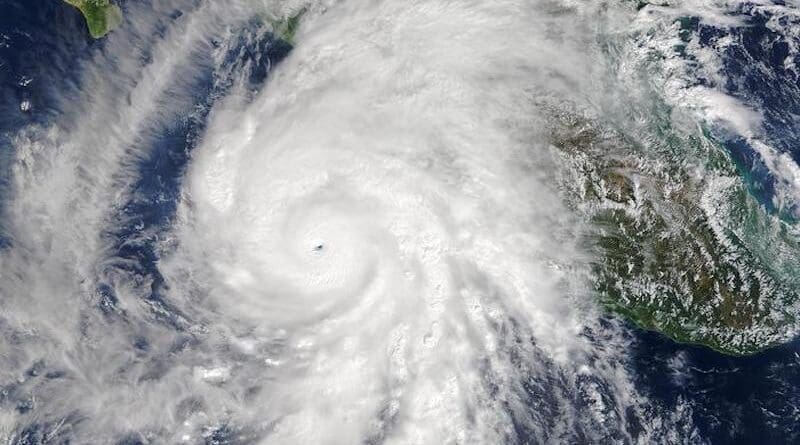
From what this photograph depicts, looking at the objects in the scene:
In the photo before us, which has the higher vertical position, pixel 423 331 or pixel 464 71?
pixel 464 71

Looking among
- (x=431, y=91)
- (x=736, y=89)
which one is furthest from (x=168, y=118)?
(x=736, y=89)

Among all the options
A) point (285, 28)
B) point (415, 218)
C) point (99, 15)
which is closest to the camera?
point (99, 15)

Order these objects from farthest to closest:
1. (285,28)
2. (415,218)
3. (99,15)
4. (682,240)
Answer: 1. (285,28)
2. (682,240)
3. (415,218)
4. (99,15)

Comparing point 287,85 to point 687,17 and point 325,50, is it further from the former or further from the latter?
point 687,17

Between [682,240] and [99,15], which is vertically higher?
[99,15]

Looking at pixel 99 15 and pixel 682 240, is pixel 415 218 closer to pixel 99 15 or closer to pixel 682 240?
pixel 682 240

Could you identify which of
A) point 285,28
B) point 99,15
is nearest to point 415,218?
point 285,28

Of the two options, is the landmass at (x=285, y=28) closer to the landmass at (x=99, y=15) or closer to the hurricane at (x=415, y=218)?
the hurricane at (x=415, y=218)
